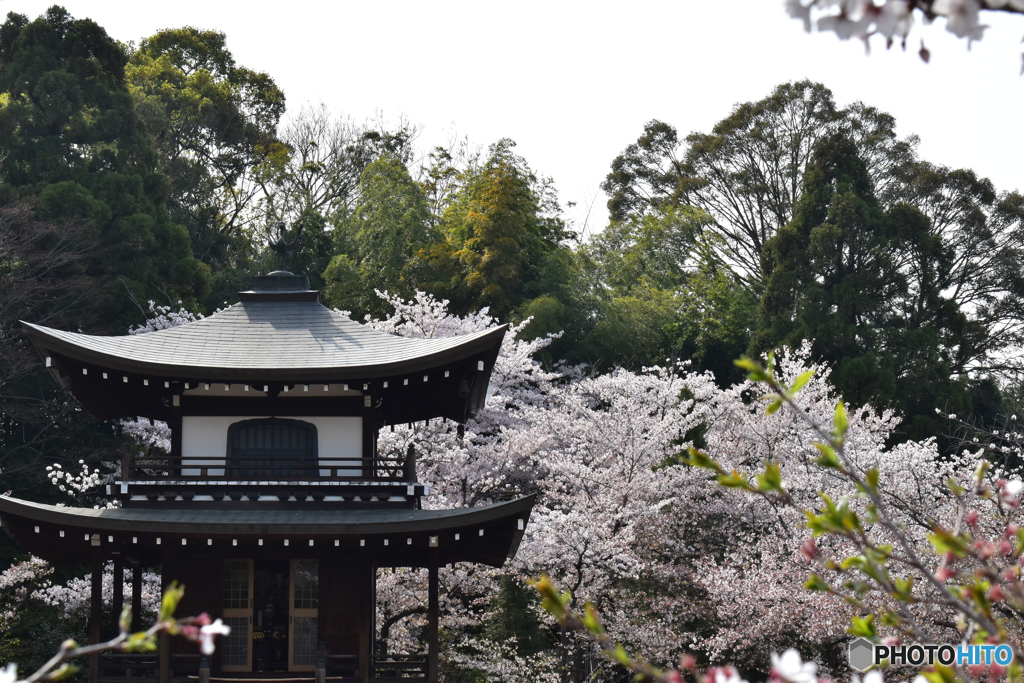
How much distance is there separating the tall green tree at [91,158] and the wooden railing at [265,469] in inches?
468

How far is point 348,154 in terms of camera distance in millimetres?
34938

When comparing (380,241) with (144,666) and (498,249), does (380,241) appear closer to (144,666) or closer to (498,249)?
(498,249)

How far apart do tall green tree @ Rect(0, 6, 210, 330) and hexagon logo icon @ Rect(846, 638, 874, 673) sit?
16797 mm

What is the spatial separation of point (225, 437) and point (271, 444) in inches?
21.2

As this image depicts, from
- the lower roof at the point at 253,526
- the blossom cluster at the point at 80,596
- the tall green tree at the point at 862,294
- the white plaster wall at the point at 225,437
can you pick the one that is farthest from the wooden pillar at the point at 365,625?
the tall green tree at the point at 862,294

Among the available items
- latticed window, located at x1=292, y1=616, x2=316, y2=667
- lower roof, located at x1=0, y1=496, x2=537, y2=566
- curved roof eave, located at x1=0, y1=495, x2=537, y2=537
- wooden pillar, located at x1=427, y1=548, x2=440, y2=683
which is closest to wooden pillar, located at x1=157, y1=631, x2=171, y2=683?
lower roof, located at x1=0, y1=496, x2=537, y2=566

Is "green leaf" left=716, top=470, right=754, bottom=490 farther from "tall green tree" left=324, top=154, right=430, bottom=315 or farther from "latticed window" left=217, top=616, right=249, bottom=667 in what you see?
"tall green tree" left=324, top=154, right=430, bottom=315

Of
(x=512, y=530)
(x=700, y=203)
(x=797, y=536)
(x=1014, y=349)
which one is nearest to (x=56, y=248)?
(x=512, y=530)

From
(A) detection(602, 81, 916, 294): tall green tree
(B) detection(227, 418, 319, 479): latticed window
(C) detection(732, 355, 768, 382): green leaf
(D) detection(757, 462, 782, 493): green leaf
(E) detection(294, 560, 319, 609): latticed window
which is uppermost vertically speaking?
(A) detection(602, 81, 916, 294): tall green tree

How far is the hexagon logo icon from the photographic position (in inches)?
426

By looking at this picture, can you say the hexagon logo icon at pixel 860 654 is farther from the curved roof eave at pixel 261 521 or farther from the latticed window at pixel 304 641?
the latticed window at pixel 304 641

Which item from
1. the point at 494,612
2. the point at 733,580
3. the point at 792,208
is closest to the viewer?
the point at 733,580

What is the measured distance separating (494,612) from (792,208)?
61.5ft

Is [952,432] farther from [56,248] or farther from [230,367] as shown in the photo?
[56,248]
